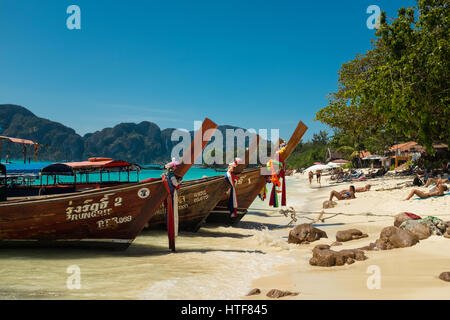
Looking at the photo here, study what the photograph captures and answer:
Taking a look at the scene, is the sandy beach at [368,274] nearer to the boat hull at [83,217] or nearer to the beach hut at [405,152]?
the boat hull at [83,217]

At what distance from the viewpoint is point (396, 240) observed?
625 centimetres

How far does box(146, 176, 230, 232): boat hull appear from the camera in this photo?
9773 mm

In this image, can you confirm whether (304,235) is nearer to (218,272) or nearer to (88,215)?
(218,272)

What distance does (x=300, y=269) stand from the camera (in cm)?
561

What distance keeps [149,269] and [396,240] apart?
4.98 metres

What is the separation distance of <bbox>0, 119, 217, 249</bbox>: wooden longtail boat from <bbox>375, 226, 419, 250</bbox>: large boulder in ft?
14.1

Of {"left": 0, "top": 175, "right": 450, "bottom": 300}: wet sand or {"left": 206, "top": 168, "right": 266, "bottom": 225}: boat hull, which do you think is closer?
{"left": 0, "top": 175, "right": 450, "bottom": 300}: wet sand

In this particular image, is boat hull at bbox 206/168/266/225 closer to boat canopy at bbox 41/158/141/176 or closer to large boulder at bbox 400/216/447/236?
boat canopy at bbox 41/158/141/176

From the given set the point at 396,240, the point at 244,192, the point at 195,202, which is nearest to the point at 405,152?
the point at 244,192

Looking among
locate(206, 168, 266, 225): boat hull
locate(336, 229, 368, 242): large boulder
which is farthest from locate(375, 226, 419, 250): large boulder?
locate(206, 168, 266, 225): boat hull

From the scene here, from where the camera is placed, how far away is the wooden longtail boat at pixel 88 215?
6777 millimetres

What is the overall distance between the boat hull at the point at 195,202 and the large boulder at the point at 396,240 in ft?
16.2
